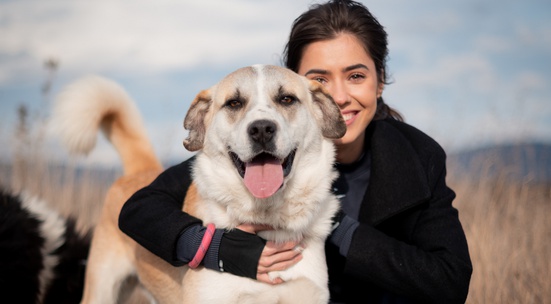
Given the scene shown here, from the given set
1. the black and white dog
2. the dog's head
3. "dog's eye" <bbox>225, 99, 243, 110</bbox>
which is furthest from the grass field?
"dog's eye" <bbox>225, 99, 243, 110</bbox>

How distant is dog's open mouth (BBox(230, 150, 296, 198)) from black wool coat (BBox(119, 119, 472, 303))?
1.34ft

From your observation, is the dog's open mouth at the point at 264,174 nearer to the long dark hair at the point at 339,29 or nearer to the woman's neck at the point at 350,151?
the woman's neck at the point at 350,151

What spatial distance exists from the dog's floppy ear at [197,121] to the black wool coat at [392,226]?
33 centimetres

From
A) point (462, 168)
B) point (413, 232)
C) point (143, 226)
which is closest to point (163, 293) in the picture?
point (143, 226)

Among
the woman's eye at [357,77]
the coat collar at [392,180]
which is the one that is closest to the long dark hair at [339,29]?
the woman's eye at [357,77]

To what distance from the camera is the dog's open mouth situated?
1956 mm

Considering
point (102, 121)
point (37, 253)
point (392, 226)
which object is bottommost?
point (37, 253)

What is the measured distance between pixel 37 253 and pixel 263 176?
202cm

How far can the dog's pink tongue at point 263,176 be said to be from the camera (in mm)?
1954

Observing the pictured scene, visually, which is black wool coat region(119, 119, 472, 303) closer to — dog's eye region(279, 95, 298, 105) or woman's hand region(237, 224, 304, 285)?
woman's hand region(237, 224, 304, 285)

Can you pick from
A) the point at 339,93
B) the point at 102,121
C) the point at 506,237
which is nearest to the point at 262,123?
the point at 339,93

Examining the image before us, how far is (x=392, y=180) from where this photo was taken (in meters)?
2.51

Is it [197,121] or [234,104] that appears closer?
[234,104]

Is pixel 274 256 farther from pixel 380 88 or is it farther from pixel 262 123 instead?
pixel 380 88
